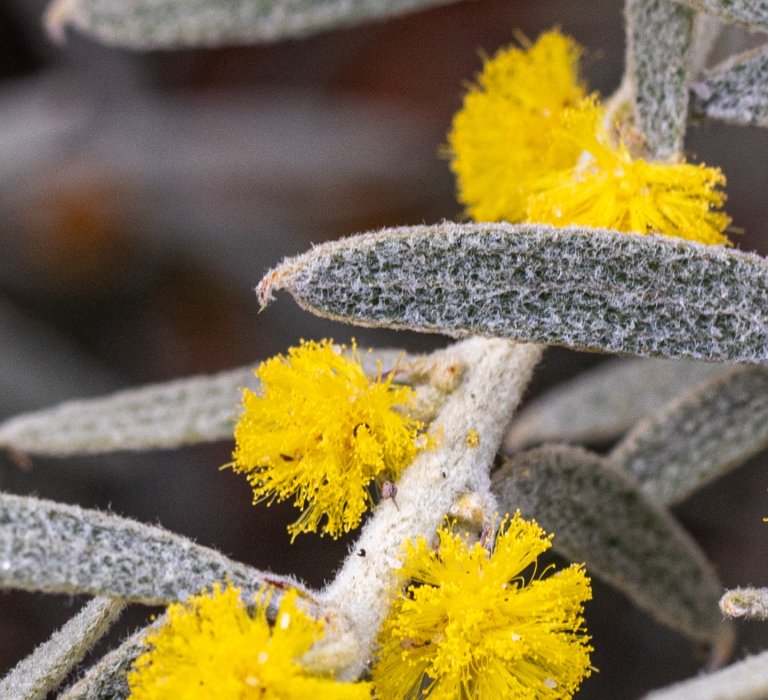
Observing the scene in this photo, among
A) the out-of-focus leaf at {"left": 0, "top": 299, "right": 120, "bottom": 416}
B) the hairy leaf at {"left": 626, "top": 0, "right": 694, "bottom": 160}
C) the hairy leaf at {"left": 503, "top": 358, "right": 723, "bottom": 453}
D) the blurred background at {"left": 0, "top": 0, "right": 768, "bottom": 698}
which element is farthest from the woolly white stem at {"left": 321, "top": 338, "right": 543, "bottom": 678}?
the out-of-focus leaf at {"left": 0, "top": 299, "right": 120, "bottom": 416}

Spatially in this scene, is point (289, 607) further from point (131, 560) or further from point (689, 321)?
point (689, 321)

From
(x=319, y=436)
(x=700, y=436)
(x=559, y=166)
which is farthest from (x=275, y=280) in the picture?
(x=700, y=436)

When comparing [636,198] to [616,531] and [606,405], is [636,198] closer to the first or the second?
[616,531]

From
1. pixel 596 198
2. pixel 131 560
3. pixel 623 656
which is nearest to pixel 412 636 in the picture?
pixel 131 560

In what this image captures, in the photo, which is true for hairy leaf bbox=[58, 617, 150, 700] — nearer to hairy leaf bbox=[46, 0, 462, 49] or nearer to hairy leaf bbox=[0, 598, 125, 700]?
hairy leaf bbox=[0, 598, 125, 700]

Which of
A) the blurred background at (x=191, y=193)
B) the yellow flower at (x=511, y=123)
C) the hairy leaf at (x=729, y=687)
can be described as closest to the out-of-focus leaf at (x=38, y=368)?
the blurred background at (x=191, y=193)

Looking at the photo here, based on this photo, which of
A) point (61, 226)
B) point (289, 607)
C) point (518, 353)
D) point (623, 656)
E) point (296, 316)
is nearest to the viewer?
point (289, 607)
